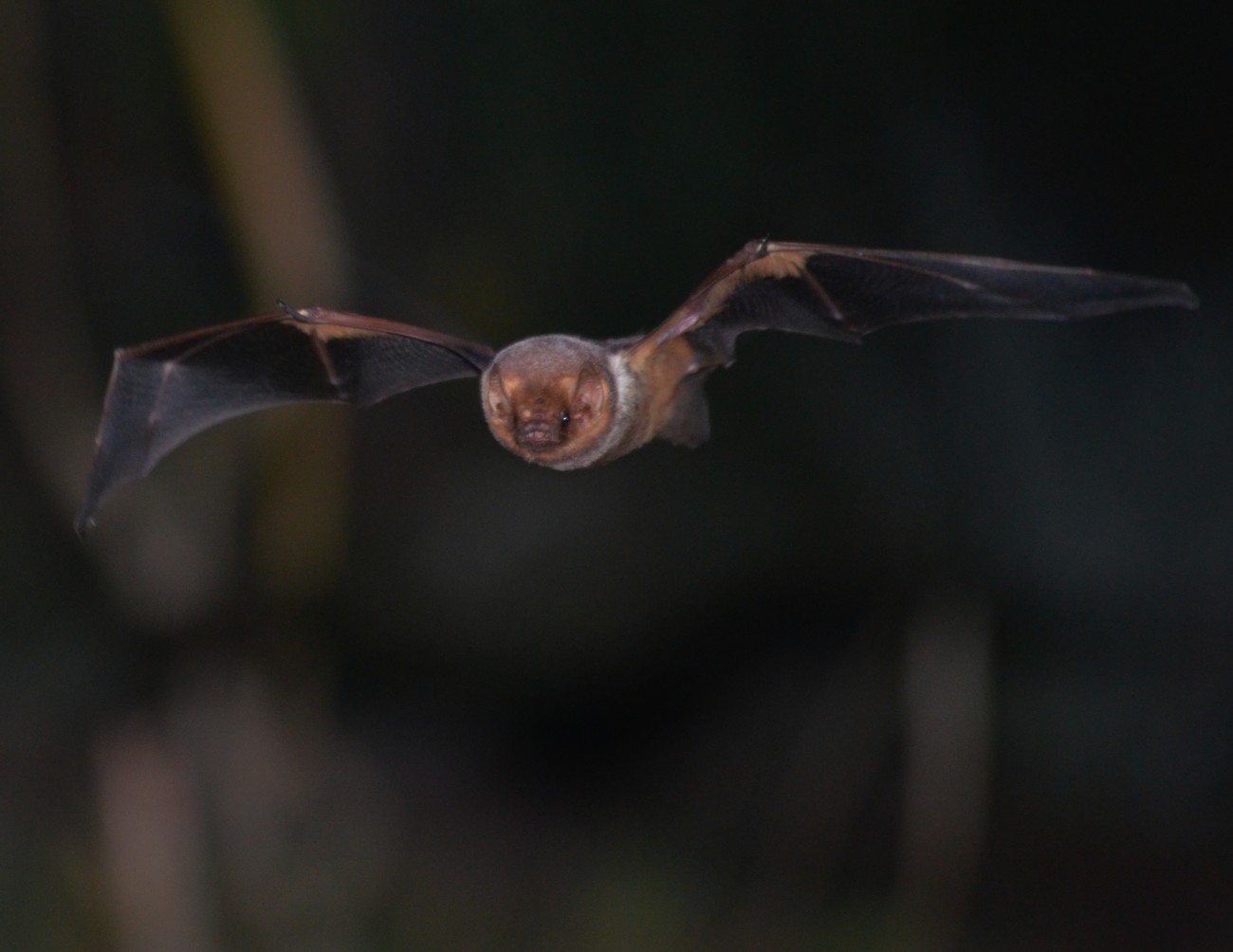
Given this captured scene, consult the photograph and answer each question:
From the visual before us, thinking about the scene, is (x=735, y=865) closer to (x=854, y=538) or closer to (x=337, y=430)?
(x=854, y=538)

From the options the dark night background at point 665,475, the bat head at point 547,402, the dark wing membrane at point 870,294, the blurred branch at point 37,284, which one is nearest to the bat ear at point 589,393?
the bat head at point 547,402

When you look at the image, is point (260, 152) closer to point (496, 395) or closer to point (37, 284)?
point (37, 284)

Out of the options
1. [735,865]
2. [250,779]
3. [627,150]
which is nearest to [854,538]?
[735,865]

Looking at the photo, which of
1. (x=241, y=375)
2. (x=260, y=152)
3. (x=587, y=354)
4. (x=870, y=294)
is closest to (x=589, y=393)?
(x=587, y=354)

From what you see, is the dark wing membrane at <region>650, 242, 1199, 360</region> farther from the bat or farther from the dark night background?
the dark night background

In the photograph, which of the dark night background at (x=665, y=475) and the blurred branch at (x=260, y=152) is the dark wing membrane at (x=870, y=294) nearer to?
the dark night background at (x=665, y=475)

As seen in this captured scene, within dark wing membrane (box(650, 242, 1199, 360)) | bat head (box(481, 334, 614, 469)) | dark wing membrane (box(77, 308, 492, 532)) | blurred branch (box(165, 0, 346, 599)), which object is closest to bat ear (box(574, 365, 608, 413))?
bat head (box(481, 334, 614, 469))
